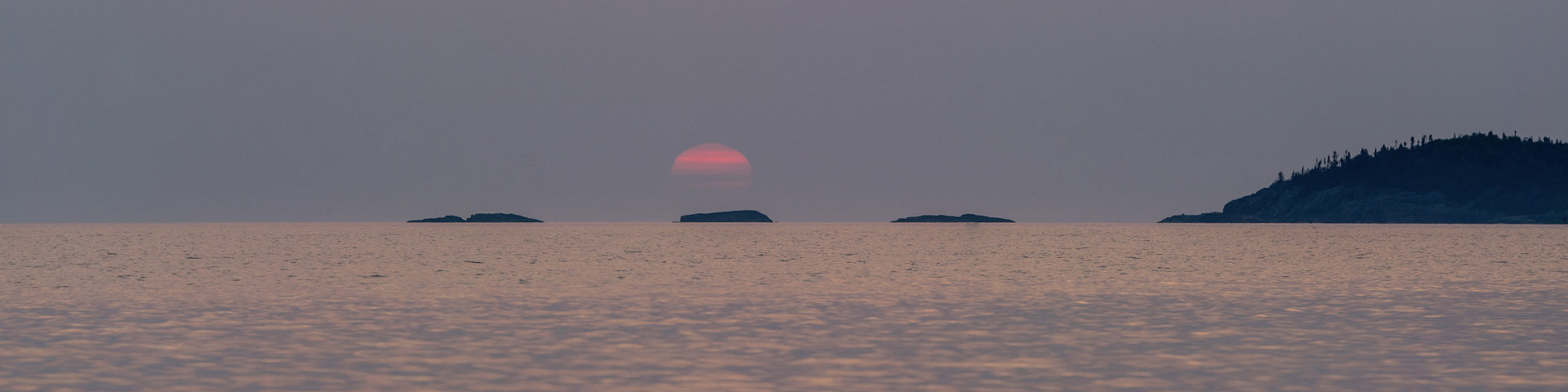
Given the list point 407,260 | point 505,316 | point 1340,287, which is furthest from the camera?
point 407,260

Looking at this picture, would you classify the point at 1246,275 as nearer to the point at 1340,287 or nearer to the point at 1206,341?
the point at 1340,287

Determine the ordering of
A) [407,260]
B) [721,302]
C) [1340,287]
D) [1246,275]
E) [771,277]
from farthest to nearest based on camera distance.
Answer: [407,260]
[1246,275]
[771,277]
[1340,287]
[721,302]

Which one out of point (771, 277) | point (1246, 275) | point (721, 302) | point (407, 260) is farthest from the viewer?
point (407, 260)

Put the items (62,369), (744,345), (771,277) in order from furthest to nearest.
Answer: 1. (771,277)
2. (744,345)
3. (62,369)

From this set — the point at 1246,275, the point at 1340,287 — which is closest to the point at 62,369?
the point at 1340,287

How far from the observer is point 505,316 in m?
38.1

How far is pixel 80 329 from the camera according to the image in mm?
33031

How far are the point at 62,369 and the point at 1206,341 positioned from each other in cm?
2314

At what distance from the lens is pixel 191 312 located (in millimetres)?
39156

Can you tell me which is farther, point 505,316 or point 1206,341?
point 505,316

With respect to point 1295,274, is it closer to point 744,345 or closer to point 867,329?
point 867,329

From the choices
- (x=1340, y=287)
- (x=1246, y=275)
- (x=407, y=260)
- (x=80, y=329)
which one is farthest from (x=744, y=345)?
(x=407, y=260)

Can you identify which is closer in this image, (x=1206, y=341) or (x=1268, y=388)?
(x=1268, y=388)

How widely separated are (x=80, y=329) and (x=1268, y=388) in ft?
89.9
